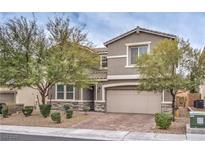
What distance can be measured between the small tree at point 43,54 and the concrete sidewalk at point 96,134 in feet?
9.86

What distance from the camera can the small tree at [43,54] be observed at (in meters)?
15.0

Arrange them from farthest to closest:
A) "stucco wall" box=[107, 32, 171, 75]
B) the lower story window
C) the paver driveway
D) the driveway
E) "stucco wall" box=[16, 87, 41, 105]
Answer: "stucco wall" box=[16, 87, 41, 105]
the lower story window
"stucco wall" box=[107, 32, 171, 75]
the paver driveway
the driveway

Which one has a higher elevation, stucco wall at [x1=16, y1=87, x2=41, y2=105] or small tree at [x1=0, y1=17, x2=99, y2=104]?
small tree at [x1=0, y1=17, x2=99, y2=104]

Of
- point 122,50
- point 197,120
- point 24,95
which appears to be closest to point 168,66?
point 197,120

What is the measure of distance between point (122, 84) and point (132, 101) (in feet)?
4.45

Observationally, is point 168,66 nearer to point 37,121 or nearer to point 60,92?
point 37,121

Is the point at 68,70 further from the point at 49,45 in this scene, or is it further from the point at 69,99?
the point at 69,99

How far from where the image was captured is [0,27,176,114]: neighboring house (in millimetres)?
17750

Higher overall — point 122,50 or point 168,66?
point 122,50

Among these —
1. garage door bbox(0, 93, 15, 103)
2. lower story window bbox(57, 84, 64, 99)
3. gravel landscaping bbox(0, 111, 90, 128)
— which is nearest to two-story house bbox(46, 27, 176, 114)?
lower story window bbox(57, 84, 64, 99)

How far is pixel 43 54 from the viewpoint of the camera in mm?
15633

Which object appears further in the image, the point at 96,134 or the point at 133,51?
the point at 133,51

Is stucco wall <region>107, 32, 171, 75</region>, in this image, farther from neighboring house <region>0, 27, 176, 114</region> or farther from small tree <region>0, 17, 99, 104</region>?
small tree <region>0, 17, 99, 104</region>

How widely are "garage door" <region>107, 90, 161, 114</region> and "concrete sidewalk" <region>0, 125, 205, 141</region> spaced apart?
6.37 meters
